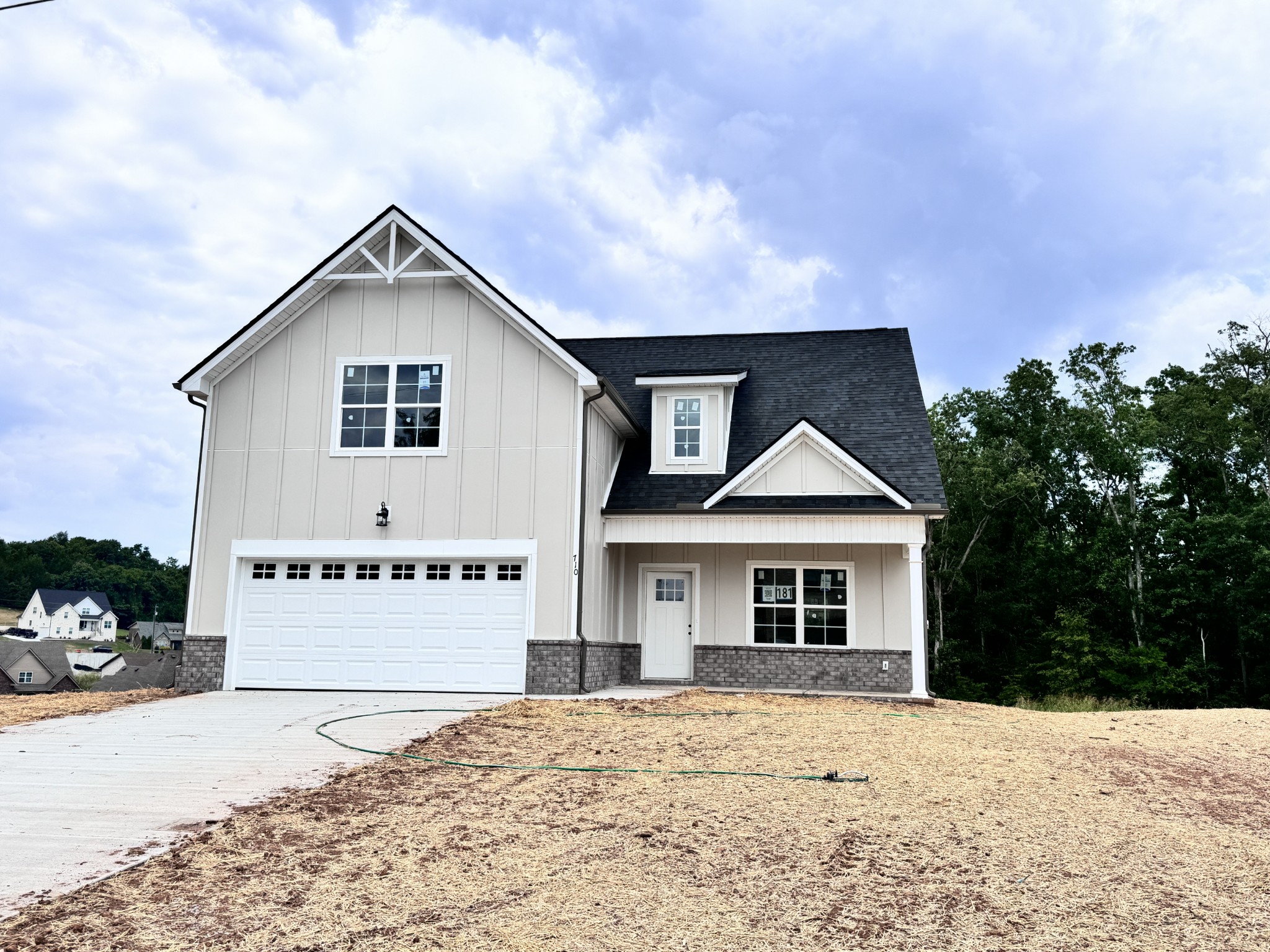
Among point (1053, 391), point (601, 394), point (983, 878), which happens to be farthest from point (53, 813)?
point (1053, 391)

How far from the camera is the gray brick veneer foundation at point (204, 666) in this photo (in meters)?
15.1

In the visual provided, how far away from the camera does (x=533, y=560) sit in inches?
575

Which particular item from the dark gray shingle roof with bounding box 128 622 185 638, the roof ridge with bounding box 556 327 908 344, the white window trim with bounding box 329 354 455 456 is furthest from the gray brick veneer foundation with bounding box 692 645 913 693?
the dark gray shingle roof with bounding box 128 622 185 638

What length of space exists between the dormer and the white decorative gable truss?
10.5 feet

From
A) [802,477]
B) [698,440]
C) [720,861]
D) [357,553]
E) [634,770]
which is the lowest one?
[720,861]

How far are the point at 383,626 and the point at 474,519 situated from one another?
218 centimetres

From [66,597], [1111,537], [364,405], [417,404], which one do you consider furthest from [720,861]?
[66,597]

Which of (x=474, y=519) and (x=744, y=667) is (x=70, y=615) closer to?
(x=474, y=519)

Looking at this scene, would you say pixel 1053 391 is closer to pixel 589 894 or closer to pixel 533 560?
Result: pixel 533 560

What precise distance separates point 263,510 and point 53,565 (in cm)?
12747

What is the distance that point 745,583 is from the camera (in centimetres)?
1709

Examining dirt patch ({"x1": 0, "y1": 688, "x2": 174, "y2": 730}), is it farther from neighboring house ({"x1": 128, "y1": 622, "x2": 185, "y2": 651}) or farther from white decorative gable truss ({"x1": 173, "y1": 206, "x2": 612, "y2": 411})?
neighboring house ({"x1": 128, "y1": 622, "x2": 185, "y2": 651})

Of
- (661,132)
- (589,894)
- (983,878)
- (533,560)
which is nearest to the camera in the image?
(589,894)

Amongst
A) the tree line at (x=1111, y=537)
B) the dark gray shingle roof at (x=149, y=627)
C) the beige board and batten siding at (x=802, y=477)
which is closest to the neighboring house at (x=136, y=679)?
the beige board and batten siding at (x=802, y=477)
